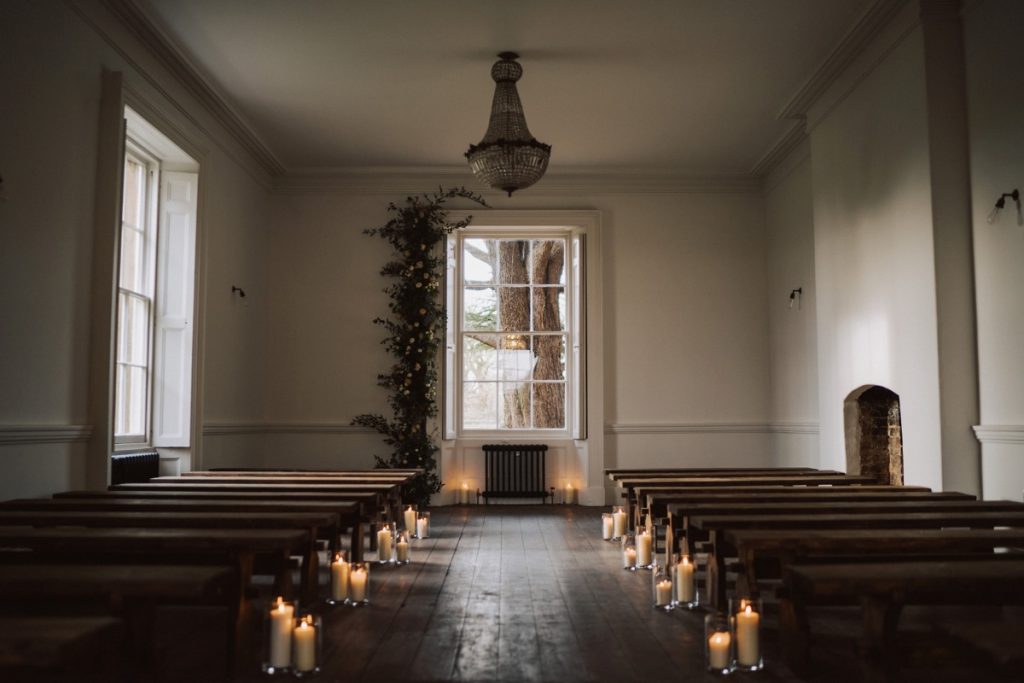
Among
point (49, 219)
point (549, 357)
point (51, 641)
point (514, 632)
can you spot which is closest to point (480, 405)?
point (549, 357)

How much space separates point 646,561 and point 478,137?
469cm

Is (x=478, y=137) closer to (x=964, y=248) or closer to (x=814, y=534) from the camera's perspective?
(x=964, y=248)

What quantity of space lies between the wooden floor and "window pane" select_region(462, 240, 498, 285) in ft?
14.7

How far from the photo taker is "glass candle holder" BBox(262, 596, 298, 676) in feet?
10.1

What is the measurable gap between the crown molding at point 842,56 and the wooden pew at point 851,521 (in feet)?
11.5

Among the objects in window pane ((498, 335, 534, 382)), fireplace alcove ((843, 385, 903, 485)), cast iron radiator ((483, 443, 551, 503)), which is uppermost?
window pane ((498, 335, 534, 382))

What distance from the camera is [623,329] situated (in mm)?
9711

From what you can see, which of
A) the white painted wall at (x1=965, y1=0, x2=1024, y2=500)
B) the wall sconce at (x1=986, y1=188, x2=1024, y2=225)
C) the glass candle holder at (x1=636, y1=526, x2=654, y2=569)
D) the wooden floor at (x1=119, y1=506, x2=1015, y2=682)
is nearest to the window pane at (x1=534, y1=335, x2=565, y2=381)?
the wooden floor at (x1=119, y1=506, x2=1015, y2=682)

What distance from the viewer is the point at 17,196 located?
4.82m

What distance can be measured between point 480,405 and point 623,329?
1.76 m

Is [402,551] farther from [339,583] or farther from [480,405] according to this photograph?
[480,405]

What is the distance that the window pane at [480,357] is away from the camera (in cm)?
991

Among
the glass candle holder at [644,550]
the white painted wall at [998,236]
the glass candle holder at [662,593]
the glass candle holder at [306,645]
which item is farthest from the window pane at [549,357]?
the glass candle holder at [306,645]

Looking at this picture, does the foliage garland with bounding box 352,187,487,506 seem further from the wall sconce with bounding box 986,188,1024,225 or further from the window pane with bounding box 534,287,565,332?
the wall sconce with bounding box 986,188,1024,225
